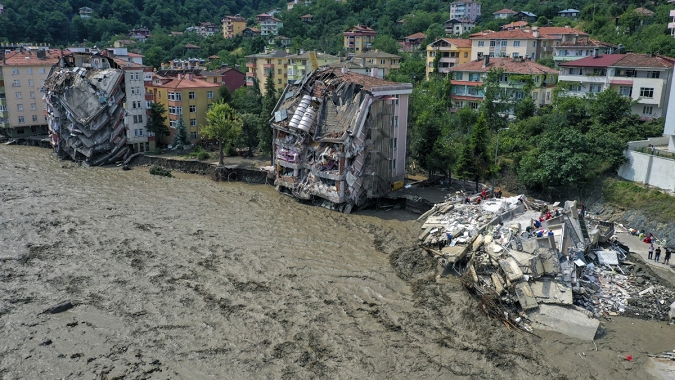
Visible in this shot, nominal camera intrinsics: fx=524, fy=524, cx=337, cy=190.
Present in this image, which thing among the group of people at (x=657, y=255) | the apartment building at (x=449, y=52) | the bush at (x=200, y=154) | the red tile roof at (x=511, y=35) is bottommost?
the group of people at (x=657, y=255)

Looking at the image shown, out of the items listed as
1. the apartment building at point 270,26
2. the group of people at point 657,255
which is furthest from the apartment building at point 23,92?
the apartment building at point 270,26

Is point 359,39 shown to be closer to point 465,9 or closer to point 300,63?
point 465,9

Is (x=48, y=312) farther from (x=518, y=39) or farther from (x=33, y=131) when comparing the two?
(x=518, y=39)

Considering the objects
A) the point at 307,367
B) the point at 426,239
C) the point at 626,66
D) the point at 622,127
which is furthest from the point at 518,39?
the point at 307,367

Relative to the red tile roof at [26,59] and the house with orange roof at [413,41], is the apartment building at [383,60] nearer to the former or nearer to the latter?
the house with orange roof at [413,41]

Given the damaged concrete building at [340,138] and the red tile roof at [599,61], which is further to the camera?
the red tile roof at [599,61]

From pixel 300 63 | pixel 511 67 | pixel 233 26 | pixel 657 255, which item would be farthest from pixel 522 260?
pixel 233 26

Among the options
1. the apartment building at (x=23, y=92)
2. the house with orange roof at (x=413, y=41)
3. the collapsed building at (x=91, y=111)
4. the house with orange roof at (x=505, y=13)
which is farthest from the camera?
the house with orange roof at (x=505, y=13)
